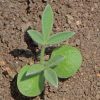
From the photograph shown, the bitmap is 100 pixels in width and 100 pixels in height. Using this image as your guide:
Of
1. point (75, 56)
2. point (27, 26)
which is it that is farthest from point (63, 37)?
point (27, 26)

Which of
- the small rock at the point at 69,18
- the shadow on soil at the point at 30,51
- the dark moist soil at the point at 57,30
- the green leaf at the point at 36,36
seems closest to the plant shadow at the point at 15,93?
the dark moist soil at the point at 57,30

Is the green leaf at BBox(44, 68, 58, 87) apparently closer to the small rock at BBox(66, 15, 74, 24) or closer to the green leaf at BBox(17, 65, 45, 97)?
the green leaf at BBox(17, 65, 45, 97)

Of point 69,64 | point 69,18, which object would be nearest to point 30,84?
point 69,64

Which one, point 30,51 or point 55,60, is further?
point 30,51

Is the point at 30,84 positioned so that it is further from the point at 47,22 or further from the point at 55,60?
the point at 47,22

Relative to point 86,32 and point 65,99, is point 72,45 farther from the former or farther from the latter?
point 65,99

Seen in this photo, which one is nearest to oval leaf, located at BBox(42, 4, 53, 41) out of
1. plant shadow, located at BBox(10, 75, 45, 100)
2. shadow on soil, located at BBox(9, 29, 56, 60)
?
shadow on soil, located at BBox(9, 29, 56, 60)
